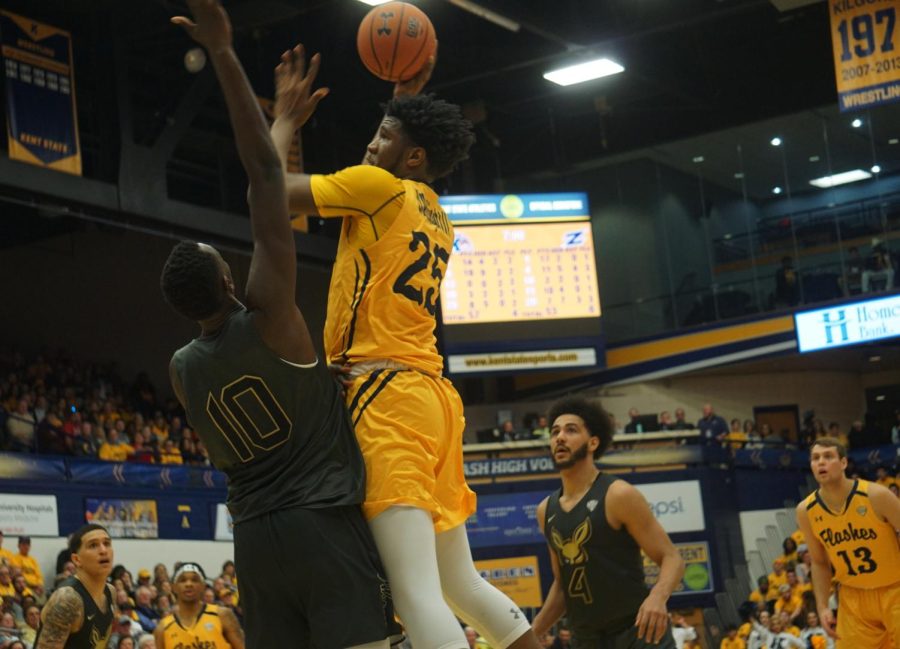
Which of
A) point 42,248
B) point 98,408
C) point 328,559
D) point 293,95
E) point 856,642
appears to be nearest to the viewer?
point 328,559

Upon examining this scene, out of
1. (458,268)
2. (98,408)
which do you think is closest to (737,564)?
(458,268)

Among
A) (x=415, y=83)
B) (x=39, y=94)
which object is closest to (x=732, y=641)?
(x=39, y=94)

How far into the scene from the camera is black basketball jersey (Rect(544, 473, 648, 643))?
597cm

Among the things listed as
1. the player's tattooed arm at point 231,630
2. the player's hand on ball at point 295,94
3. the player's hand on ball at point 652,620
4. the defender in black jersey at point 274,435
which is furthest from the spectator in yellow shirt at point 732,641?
the player's hand on ball at point 295,94

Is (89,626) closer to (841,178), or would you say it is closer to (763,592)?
(763,592)

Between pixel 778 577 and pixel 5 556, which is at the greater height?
pixel 5 556

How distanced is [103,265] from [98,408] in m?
5.34

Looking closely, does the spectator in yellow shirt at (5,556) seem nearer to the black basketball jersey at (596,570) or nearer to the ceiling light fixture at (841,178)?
the black basketball jersey at (596,570)

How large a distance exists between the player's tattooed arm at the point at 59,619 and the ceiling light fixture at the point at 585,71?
16.9m

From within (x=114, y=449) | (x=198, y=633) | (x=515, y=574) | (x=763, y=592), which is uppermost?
(x=114, y=449)

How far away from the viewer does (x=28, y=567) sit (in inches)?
568

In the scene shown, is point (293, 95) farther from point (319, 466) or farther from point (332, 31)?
point (332, 31)

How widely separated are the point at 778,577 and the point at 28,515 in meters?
10.5

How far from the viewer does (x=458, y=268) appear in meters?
22.4
